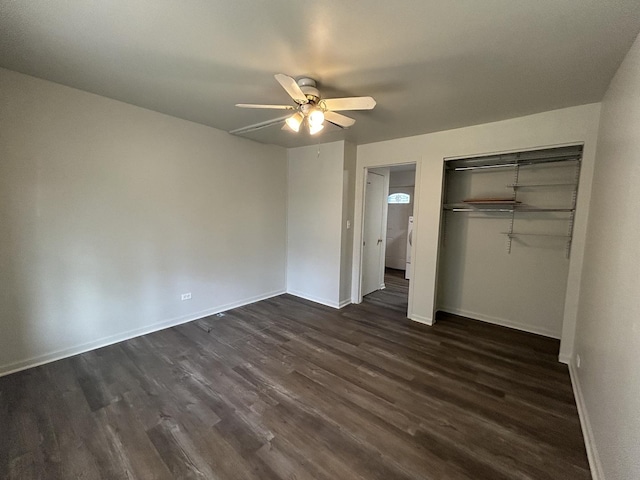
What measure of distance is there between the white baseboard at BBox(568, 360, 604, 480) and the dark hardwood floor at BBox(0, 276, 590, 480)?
0.18 feet

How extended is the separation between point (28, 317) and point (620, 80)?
5066 millimetres

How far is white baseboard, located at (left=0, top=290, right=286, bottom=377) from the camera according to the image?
235cm

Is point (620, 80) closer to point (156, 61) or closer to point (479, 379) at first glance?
point (479, 379)

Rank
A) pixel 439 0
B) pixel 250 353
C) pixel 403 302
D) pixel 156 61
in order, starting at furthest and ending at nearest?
pixel 403 302, pixel 250 353, pixel 156 61, pixel 439 0

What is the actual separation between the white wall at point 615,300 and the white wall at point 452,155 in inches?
11.6

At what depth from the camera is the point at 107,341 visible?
2.83 m

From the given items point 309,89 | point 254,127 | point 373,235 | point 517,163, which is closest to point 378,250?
point 373,235

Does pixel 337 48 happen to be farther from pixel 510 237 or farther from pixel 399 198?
pixel 399 198

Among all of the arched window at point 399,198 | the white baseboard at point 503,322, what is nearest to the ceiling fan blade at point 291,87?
the white baseboard at point 503,322

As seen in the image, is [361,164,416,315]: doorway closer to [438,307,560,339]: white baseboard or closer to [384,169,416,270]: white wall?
[384,169,416,270]: white wall

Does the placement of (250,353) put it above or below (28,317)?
below

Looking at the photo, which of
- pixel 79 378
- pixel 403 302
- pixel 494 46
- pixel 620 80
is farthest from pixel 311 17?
pixel 403 302

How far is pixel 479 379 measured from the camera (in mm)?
2400

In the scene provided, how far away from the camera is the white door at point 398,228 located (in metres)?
6.80
